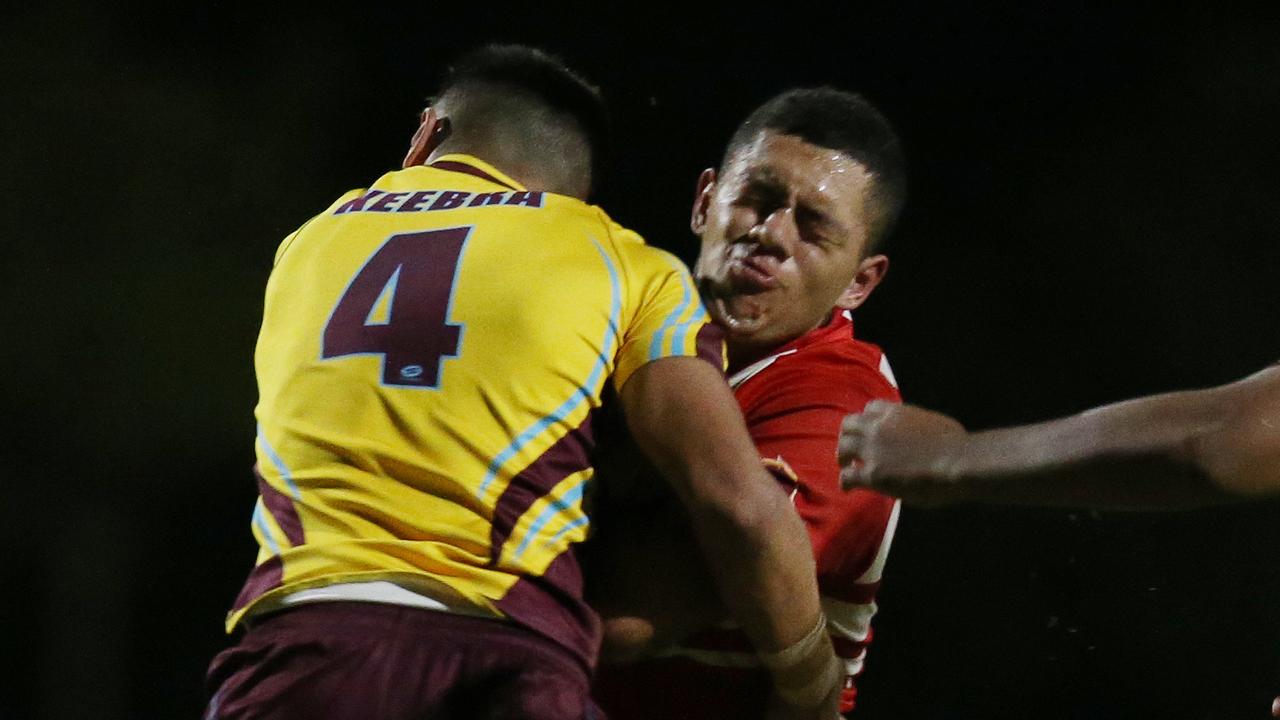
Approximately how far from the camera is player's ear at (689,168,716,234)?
3078 mm

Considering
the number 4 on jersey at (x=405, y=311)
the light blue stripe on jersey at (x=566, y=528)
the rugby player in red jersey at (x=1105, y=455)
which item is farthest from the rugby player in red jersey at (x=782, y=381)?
the rugby player in red jersey at (x=1105, y=455)

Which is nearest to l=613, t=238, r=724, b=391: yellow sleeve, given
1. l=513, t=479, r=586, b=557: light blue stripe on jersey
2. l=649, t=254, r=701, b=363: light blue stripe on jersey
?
l=649, t=254, r=701, b=363: light blue stripe on jersey

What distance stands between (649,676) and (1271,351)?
104 inches

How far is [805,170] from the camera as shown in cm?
286

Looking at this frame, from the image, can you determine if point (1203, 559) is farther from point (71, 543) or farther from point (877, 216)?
point (71, 543)

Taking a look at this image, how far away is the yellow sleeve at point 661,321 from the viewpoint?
82.4 inches

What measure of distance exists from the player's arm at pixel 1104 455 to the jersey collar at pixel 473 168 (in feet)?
2.61

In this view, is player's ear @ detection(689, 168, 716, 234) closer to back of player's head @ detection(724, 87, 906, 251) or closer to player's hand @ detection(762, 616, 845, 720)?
back of player's head @ detection(724, 87, 906, 251)

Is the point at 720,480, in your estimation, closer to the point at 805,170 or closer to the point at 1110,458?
the point at 1110,458

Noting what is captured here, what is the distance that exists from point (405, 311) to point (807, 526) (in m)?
0.78

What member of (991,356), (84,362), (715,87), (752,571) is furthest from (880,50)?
(752,571)

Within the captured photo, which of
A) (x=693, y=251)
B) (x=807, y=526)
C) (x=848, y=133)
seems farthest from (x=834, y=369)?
(x=693, y=251)

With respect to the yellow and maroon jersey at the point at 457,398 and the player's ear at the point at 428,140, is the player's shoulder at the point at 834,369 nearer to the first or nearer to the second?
the yellow and maroon jersey at the point at 457,398

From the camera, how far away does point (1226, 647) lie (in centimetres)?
443
